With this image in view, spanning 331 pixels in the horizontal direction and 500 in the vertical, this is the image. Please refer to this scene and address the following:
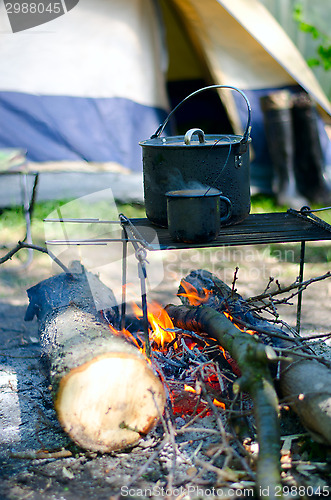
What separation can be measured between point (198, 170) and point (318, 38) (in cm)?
582

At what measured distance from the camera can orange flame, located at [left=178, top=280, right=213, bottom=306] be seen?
2.36m

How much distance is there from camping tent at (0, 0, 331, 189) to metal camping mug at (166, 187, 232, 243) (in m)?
3.49

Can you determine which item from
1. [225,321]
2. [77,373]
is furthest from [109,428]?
[225,321]

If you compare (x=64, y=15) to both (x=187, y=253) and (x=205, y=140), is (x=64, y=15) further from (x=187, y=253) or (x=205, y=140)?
(x=205, y=140)

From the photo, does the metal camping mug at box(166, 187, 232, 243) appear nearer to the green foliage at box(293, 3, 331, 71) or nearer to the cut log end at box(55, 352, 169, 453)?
the cut log end at box(55, 352, 169, 453)

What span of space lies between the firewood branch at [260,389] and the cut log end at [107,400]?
30 centimetres

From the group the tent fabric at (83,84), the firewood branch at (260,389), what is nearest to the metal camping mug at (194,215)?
the firewood branch at (260,389)

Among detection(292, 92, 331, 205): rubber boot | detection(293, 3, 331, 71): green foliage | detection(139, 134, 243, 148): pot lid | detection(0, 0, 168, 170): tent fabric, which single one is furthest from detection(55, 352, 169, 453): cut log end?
detection(293, 3, 331, 71): green foliage

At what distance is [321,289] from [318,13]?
4.84 metres

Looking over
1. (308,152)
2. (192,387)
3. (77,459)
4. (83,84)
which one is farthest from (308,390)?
(83,84)

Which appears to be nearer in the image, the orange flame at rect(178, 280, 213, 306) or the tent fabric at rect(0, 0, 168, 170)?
the orange flame at rect(178, 280, 213, 306)

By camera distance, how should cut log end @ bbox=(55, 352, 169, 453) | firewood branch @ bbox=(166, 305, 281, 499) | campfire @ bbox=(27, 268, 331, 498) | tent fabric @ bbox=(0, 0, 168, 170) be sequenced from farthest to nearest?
tent fabric @ bbox=(0, 0, 168, 170)
cut log end @ bbox=(55, 352, 169, 453)
campfire @ bbox=(27, 268, 331, 498)
firewood branch @ bbox=(166, 305, 281, 499)

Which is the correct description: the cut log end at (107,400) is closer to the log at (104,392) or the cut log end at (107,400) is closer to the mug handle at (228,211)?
the log at (104,392)

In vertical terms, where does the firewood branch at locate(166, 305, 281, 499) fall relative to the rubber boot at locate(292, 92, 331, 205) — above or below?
below
